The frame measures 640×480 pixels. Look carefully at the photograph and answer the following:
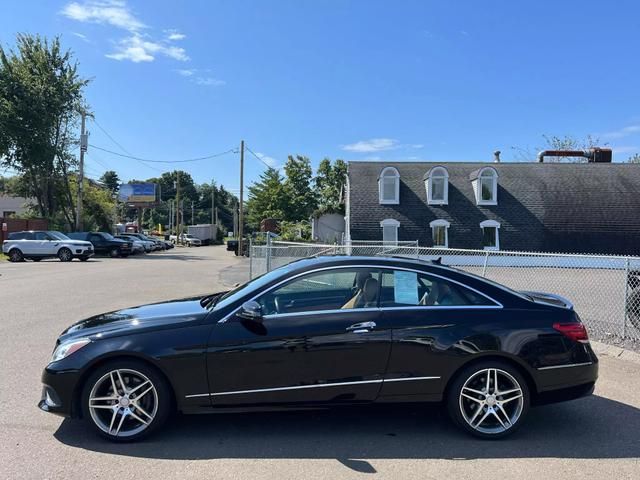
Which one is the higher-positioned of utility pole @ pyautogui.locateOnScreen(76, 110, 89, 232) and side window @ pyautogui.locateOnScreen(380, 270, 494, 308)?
utility pole @ pyautogui.locateOnScreen(76, 110, 89, 232)

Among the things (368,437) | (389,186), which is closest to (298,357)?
(368,437)

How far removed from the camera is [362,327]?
4156mm

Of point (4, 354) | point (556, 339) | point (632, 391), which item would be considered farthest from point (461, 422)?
point (4, 354)

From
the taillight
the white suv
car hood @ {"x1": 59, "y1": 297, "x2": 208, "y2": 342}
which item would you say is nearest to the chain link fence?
the taillight

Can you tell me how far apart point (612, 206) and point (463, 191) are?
8.60 meters

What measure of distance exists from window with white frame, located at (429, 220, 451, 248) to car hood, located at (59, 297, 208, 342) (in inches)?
962

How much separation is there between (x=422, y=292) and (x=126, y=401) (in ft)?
8.66

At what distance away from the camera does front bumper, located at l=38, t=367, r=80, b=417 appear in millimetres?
4023

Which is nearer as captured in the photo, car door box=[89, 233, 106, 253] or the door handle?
the door handle

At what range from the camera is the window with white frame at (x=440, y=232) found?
92.1 feet

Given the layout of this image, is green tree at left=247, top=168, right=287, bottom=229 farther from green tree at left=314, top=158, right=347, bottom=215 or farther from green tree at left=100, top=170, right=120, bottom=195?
green tree at left=100, top=170, right=120, bottom=195

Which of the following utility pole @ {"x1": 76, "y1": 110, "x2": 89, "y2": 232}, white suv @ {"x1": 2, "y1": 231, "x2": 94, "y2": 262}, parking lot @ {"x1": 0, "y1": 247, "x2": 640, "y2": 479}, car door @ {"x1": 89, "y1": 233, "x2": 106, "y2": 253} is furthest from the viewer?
utility pole @ {"x1": 76, "y1": 110, "x2": 89, "y2": 232}

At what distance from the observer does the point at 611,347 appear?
7180mm

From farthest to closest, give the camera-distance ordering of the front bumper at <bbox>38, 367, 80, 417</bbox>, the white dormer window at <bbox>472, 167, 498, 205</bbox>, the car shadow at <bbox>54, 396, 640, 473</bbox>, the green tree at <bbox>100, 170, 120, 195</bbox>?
the green tree at <bbox>100, 170, 120, 195</bbox>, the white dormer window at <bbox>472, 167, 498, 205</bbox>, the front bumper at <bbox>38, 367, 80, 417</bbox>, the car shadow at <bbox>54, 396, 640, 473</bbox>
